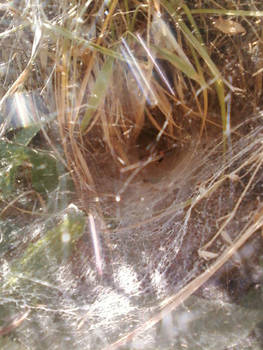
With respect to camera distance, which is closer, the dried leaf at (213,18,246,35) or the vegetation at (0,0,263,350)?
the vegetation at (0,0,263,350)

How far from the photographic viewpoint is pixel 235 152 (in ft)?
3.01

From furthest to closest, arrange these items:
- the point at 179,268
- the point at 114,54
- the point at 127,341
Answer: the point at 114,54
the point at 179,268
the point at 127,341

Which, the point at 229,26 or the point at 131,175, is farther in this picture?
the point at 131,175

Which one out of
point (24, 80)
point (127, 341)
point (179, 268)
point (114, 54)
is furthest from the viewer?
point (24, 80)

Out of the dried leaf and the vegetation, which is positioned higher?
the dried leaf

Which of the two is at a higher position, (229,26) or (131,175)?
(229,26)

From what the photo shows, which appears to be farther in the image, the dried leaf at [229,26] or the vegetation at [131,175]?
the dried leaf at [229,26]

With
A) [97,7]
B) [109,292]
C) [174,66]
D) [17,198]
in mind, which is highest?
[97,7]

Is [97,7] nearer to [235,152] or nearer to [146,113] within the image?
[146,113]

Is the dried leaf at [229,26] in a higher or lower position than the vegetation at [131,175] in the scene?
higher

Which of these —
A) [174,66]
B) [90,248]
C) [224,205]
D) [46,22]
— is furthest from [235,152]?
[46,22]

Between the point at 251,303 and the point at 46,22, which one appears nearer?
the point at 251,303

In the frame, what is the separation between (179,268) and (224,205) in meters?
0.18

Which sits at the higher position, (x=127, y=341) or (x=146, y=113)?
(x=146, y=113)
